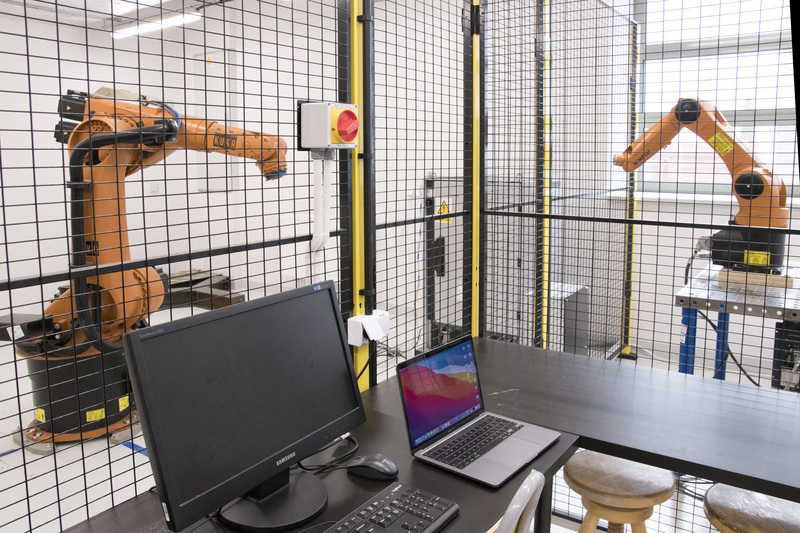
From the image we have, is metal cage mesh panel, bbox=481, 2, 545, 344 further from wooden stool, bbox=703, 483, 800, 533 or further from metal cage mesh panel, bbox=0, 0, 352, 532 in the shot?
wooden stool, bbox=703, 483, 800, 533

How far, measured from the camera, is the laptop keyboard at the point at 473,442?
1.50 meters

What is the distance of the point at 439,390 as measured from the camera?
1604 mm

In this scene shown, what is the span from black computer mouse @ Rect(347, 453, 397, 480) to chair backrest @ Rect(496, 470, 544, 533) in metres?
0.39

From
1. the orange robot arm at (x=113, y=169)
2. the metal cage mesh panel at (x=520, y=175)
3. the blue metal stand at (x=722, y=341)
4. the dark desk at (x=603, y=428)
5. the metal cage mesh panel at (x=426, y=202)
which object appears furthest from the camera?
the metal cage mesh panel at (x=520, y=175)

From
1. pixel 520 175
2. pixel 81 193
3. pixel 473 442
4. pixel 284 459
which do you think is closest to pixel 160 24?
pixel 81 193

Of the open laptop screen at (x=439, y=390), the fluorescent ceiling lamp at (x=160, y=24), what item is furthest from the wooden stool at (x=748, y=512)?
the fluorescent ceiling lamp at (x=160, y=24)

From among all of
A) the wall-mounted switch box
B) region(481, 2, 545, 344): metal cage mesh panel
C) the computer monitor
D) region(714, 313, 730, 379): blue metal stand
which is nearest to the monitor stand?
the computer monitor

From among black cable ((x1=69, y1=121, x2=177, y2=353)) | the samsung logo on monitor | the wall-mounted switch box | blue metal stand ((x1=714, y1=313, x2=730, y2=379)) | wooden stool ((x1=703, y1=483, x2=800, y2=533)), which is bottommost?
wooden stool ((x1=703, y1=483, x2=800, y2=533))

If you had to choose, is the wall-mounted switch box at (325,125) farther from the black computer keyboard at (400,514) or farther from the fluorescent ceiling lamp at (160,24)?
the black computer keyboard at (400,514)

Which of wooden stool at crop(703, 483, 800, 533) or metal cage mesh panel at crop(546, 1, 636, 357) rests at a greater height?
metal cage mesh panel at crop(546, 1, 636, 357)

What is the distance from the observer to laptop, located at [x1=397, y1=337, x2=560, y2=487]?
148 cm

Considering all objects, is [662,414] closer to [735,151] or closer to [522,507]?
[522,507]

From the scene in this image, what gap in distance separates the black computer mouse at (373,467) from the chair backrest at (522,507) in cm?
39

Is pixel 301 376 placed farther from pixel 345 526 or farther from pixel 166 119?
pixel 166 119
